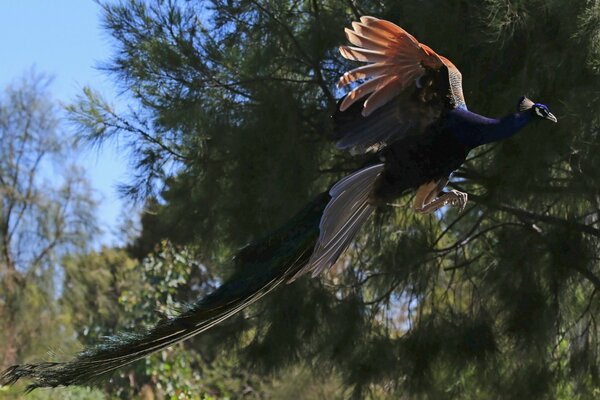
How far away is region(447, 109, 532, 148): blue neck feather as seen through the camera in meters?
2.85

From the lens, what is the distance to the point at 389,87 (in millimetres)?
2867

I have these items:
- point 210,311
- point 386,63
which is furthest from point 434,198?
point 210,311

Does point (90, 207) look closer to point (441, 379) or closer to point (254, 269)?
point (441, 379)

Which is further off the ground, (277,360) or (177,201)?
(177,201)

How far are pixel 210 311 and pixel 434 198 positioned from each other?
30.7 inches

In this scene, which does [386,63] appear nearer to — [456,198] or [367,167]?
[367,167]

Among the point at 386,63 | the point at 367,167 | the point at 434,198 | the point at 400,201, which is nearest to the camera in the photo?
the point at 386,63

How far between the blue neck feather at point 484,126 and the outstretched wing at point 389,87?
0.18 ft

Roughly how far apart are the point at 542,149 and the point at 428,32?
2.30ft

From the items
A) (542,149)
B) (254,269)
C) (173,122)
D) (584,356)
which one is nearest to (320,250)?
(254,269)

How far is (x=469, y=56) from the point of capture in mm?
4535

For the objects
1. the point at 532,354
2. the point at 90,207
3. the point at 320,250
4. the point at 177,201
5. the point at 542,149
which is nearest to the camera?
the point at 320,250

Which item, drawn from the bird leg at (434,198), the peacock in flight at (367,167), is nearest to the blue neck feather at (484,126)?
the peacock in flight at (367,167)

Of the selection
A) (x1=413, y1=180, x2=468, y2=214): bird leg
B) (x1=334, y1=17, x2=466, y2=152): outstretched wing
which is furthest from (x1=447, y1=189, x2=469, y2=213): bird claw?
(x1=334, y1=17, x2=466, y2=152): outstretched wing
